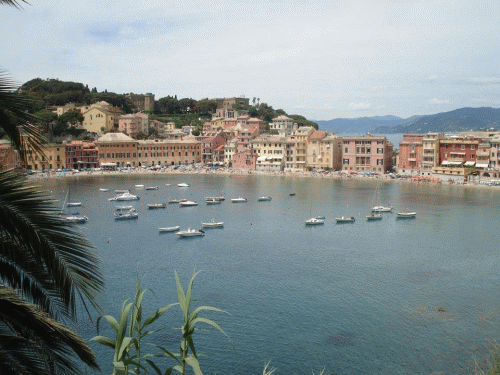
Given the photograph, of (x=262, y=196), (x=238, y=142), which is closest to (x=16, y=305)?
(x=262, y=196)

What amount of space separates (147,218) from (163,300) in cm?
1663

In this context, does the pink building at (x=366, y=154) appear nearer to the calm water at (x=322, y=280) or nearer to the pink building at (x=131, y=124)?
the calm water at (x=322, y=280)

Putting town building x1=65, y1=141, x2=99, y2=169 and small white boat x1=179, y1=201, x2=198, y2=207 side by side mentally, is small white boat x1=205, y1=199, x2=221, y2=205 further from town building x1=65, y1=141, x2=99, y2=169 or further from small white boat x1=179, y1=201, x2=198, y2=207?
town building x1=65, y1=141, x2=99, y2=169

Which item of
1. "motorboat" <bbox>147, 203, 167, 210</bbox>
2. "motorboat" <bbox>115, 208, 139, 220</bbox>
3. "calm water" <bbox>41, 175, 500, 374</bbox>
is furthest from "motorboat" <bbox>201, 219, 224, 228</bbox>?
"motorboat" <bbox>147, 203, 167, 210</bbox>

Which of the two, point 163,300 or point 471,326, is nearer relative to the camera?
point 471,326

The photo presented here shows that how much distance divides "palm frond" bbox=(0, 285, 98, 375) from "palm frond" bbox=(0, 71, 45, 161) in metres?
0.90

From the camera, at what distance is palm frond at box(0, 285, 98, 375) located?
3053 mm

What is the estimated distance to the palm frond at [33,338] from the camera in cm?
305

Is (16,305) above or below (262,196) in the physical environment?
above

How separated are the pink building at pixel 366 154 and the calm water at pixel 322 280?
19.3 metres

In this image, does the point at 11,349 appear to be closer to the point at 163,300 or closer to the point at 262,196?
the point at 163,300

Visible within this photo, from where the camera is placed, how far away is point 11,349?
10.1ft

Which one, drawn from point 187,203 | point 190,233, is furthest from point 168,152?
point 190,233

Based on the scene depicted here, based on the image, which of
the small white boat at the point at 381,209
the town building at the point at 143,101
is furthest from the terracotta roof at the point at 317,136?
the town building at the point at 143,101
